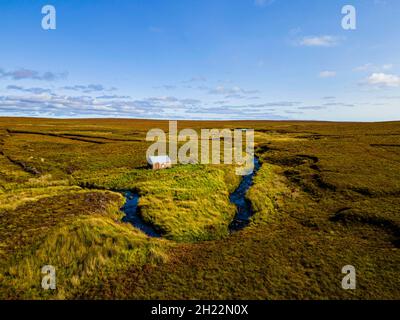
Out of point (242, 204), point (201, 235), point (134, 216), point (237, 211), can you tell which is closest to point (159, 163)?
point (134, 216)

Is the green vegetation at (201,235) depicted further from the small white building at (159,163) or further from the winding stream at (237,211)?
the small white building at (159,163)

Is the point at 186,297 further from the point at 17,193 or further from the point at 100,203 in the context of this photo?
the point at 17,193

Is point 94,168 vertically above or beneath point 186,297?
above

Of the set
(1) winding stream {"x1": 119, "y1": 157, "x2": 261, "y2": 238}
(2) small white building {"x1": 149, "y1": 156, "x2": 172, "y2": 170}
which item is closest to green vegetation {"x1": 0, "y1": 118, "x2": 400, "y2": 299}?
(1) winding stream {"x1": 119, "y1": 157, "x2": 261, "y2": 238}

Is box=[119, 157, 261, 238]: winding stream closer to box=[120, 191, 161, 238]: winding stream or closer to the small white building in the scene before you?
box=[120, 191, 161, 238]: winding stream
